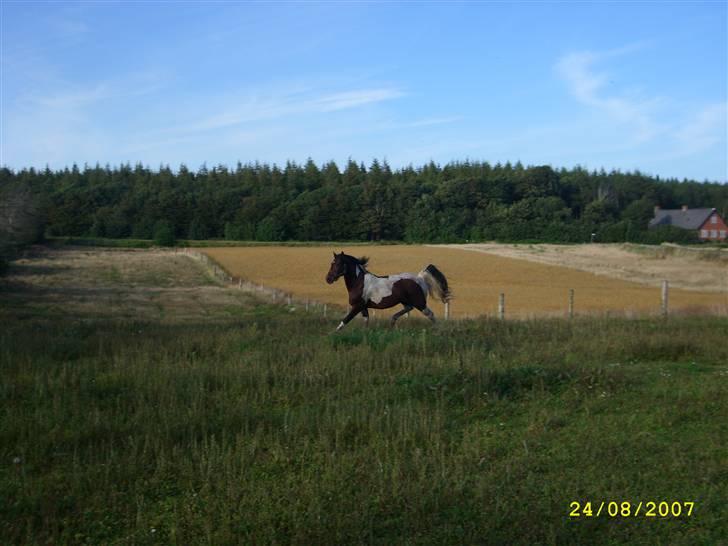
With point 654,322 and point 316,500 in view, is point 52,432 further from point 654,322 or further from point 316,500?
point 654,322

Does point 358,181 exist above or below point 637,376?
above

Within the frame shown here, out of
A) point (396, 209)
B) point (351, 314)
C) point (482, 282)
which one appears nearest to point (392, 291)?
point (351, 314)

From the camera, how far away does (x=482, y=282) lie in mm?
43375

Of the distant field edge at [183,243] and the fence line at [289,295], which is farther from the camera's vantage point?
the distant field edge at [183,243]

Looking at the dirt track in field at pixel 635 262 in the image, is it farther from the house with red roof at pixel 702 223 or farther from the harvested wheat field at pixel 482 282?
the house with red roof at pixel 702 223

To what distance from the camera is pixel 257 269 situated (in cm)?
5150

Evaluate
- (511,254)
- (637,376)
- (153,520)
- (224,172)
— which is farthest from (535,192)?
(153,520)

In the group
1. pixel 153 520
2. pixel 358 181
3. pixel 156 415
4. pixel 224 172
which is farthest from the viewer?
pixel 224 172

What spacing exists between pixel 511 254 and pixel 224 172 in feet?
226

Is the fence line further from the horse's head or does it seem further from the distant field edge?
the distant field edge

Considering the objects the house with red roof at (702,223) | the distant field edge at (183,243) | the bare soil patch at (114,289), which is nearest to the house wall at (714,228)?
the house with red roof at (702,223)
